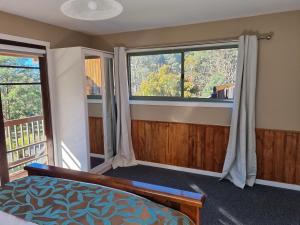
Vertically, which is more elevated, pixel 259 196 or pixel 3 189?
pixel 3 189

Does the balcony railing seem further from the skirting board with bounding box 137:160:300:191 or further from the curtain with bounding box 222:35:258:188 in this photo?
the curtain with bounding box 222:35:258:188

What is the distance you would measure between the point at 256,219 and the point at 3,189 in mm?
2346

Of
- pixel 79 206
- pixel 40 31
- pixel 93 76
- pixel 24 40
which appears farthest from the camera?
pixel 93 76

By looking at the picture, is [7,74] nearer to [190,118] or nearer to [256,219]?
[190,118]

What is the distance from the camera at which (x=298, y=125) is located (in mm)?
2795

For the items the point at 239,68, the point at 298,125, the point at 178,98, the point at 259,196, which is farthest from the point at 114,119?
the point at 298,125

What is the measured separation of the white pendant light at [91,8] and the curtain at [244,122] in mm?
2019

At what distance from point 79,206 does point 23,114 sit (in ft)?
6.71

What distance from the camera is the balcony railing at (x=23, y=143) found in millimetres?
2760

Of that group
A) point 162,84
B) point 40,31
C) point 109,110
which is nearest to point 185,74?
point 162,84

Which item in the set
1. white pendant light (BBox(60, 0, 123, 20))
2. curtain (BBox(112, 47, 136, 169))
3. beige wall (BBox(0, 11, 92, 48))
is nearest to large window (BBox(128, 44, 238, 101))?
curtain (BBox(112, 47, 136, 169))

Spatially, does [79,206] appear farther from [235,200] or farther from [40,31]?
[40,31]

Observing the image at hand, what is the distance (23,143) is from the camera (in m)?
2.94

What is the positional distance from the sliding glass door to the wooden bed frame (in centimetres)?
119
